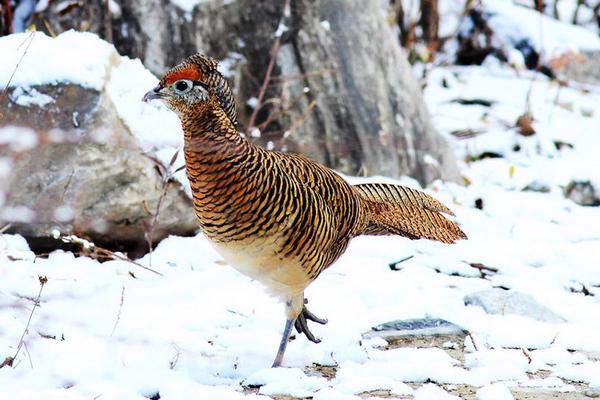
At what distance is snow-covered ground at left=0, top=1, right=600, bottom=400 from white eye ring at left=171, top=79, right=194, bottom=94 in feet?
→ 2.25

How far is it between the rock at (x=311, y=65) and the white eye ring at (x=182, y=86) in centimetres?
200

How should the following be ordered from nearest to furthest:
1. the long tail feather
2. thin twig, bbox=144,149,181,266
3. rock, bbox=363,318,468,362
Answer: rock, bbox=363,318,468,362 → the long tail feather → thin twig, bbox=144,149,181,266

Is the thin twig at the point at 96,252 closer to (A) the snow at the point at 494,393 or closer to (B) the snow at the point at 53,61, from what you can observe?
(B) the snow at the point at 53,61

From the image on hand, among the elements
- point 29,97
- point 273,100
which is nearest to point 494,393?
point 29,97

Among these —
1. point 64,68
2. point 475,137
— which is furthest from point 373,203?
point 475,137

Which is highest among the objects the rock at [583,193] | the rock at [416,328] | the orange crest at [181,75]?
the orange crest at [181,75]

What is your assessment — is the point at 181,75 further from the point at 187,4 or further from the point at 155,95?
the point at 187,4

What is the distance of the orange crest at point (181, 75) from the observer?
313cm

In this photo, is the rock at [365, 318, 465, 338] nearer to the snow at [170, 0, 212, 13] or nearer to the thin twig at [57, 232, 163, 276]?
the thin twig at [57, 232, 163, 276]

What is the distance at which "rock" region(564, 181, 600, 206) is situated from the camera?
600cm

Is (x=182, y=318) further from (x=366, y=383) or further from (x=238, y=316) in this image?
(x=366, y=383)

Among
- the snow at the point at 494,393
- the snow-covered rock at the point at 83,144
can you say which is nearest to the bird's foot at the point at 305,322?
the snow at the point at 494,393

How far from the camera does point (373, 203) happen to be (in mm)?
3971

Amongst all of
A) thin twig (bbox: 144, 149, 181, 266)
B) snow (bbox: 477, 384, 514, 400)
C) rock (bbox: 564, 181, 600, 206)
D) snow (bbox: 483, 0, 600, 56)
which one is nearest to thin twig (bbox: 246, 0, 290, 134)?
thin twig (bbox: 144, 149, 181, 266)
